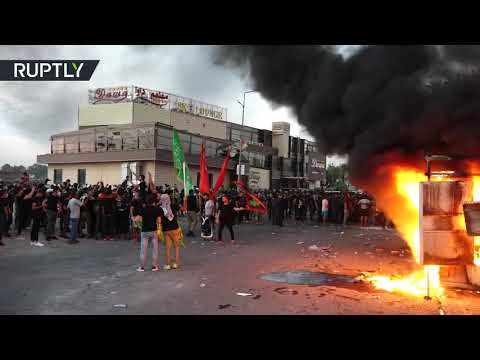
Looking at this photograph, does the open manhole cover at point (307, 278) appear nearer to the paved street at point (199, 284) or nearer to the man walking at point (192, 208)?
the paved street at point (199, 284)

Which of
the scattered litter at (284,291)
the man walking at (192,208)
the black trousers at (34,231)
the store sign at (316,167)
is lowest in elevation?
the scattered litter at (284,291)

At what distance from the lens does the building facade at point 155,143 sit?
2839 cm

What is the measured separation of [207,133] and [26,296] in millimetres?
32604

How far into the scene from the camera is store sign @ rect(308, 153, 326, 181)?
48.4 metres

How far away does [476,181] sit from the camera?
24.4ft

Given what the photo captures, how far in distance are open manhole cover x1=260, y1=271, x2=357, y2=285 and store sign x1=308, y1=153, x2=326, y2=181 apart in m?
39.7

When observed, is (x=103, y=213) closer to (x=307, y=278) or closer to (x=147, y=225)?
(x=147, y=225)

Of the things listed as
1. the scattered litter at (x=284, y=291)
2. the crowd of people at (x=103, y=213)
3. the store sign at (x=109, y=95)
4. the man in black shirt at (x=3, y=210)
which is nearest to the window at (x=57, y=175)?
the store sign at (x=109, y=95)

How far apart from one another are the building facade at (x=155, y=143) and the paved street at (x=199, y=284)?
12403mm

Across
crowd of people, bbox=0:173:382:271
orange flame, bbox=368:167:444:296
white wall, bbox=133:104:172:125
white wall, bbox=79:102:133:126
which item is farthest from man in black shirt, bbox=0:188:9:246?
white wall, bbox=79:102:133:126

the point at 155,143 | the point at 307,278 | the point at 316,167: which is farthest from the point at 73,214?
the point at 316,167

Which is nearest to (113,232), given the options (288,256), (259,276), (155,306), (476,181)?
(288,256)

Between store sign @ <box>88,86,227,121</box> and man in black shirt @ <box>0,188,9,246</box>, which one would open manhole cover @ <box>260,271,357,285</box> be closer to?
man in black shirt @ <box>0,188,9,246</box>
